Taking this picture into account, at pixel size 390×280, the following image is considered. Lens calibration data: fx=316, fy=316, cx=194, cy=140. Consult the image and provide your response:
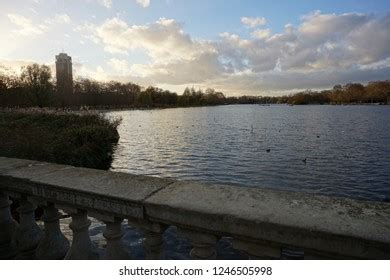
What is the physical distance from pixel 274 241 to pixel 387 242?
60 centimetres

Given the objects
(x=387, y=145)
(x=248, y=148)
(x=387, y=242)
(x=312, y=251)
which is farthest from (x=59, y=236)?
(x=387, y=145)

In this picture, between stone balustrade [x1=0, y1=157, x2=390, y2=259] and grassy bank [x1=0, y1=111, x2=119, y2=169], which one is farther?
grassy bank [x1=0, y1=111, x2=119, y2=169]

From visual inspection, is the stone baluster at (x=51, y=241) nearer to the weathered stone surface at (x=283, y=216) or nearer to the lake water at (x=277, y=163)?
the weathered stone surface at (x=283, y=216)

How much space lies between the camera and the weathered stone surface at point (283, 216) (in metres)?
1.76

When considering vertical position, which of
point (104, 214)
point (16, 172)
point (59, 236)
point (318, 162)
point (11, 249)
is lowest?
point (318, 162)

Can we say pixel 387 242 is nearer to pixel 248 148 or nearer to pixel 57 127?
pixel 57 127

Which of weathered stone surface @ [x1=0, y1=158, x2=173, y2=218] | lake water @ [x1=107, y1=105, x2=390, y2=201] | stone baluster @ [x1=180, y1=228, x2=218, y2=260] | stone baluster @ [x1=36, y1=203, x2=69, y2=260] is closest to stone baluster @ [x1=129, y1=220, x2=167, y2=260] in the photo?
weathered stone surface @ [x1=0, y1=158, x2=173, y2=218]

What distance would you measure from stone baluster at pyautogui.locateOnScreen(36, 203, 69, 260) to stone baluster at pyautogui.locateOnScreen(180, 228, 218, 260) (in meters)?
1.53

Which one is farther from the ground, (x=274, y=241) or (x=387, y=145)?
(x=274, y=241)

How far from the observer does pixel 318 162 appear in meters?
21.6

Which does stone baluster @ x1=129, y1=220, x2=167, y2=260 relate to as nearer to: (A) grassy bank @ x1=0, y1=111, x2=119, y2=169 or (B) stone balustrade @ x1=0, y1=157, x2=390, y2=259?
(B) stone balustrade @ x1=0, y1=157, x2=390, y2=259

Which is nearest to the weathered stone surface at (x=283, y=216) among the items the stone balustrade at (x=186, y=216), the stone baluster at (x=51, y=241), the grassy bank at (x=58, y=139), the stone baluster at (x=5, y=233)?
the stone balustrade at (x=186, y=216)

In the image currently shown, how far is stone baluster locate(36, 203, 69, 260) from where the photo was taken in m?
3.09

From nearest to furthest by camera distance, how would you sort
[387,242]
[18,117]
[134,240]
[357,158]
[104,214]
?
[387,242] < [104,214] < [134,240] < [357,158] < [18,117]
